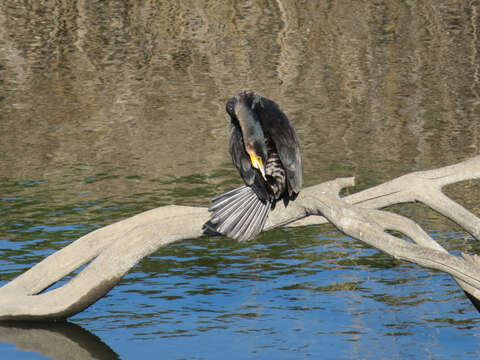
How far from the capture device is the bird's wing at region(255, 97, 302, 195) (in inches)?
247

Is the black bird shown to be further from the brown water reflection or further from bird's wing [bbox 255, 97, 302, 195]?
the brown water reflection

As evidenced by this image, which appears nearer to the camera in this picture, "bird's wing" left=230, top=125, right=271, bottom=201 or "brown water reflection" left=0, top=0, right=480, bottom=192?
"bird's wing" left=230, top=125, right=271, bottom=201

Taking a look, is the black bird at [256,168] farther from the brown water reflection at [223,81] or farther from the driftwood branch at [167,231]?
the brown water reflection at [223,81]

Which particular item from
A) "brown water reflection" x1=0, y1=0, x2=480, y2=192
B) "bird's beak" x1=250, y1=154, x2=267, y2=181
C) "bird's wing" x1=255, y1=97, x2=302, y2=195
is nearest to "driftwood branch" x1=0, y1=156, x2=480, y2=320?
"bird's wing" x1=255, y1=97, x2=302, y2=195

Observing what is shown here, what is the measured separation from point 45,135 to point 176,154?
2.31 m

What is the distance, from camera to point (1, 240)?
32.0ft

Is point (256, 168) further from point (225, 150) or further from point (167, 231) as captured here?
point (225, 150)

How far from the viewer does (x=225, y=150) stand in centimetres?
1359

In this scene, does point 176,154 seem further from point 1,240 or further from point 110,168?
point 1,240

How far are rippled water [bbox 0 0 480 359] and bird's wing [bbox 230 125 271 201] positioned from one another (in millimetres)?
1365

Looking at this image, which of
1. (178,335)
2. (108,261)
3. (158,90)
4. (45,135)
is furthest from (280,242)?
(158,90)

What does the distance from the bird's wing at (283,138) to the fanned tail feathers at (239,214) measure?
0.26m

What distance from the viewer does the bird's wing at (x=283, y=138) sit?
6277 mm

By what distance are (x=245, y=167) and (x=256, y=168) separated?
127 millimetres
